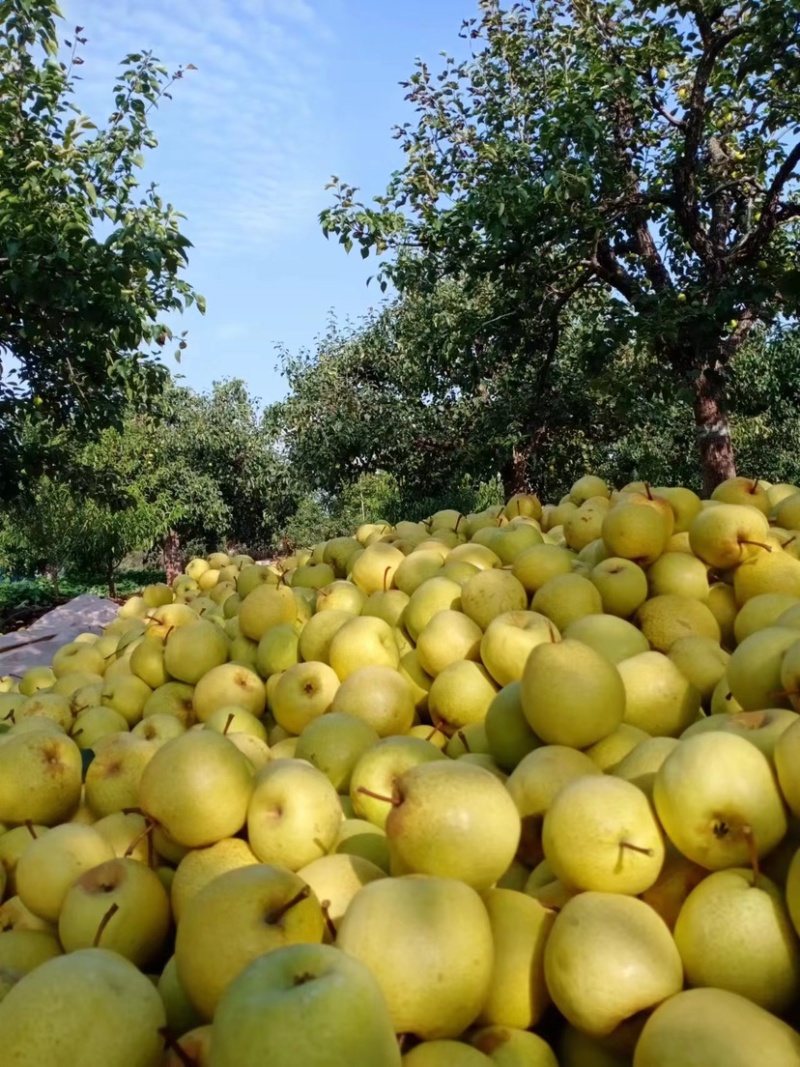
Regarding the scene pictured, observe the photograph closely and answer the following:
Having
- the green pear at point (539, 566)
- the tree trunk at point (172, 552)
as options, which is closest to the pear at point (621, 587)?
the green pear at point (539, 566)

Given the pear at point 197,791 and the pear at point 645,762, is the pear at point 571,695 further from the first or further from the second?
the pear at point 197,791

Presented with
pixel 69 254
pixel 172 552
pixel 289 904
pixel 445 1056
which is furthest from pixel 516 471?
pixel 172 552

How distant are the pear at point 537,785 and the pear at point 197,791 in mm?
638

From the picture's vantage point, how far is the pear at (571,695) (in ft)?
6.56

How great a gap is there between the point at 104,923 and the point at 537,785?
3.12 feet

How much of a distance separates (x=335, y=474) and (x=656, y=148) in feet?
36.9

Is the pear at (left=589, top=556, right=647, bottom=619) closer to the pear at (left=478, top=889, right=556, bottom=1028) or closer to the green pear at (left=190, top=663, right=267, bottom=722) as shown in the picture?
the green pear at (left=190, top=663, right=267, bottom=722)

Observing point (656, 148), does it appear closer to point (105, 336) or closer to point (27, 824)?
point (105, 336)

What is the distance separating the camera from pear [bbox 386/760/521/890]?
151 cm

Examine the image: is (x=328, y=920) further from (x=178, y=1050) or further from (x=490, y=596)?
(x=490, y=596)

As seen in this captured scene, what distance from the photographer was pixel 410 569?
3426 millimetres

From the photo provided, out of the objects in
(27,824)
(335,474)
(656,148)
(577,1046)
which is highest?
(656,148)

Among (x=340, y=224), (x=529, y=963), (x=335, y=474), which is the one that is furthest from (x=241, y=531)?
(x=529, y=963)

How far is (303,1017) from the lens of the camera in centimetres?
105
